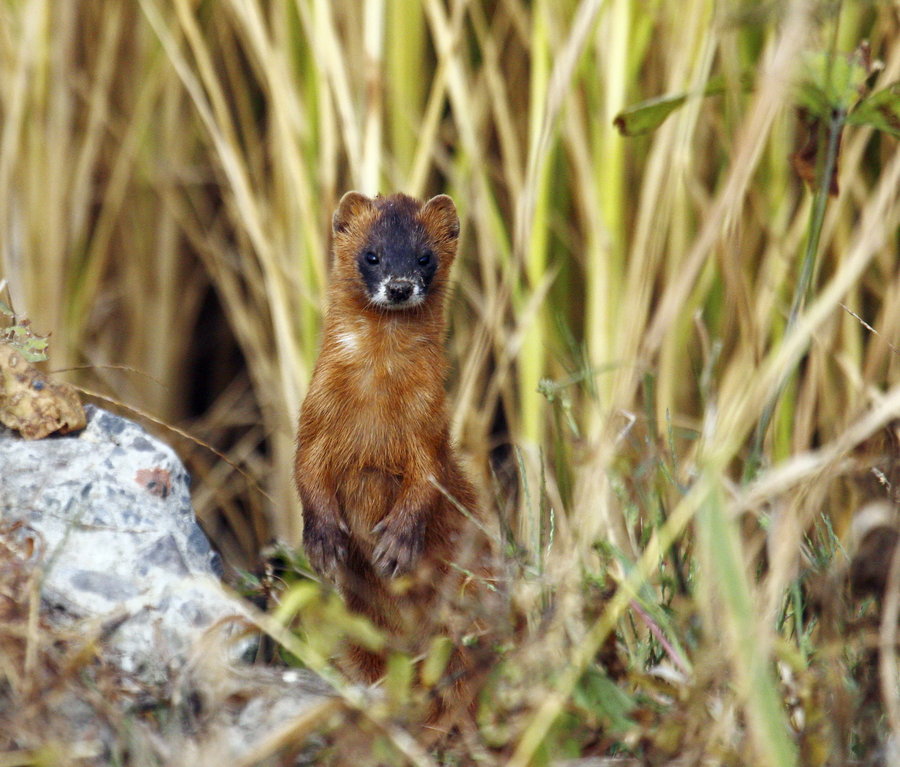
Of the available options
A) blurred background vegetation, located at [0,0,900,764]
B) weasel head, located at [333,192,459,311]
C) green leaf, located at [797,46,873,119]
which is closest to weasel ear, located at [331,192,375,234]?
weasel head, located at [333,192,459,311]

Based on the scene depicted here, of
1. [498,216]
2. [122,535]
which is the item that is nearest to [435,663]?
[122,535]

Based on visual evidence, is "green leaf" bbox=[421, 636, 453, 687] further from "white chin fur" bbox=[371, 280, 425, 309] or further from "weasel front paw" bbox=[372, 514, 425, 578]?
"white chin fur" bbox=[371, 280, 425, 309]

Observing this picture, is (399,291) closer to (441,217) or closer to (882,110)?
(441,217)

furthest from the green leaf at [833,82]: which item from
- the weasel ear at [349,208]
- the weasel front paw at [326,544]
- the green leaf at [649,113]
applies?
the weasel front paw at [326,544]

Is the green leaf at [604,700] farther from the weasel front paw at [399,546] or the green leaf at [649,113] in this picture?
the green leaf at [649,113]

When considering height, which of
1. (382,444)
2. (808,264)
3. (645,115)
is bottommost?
(382,444)
